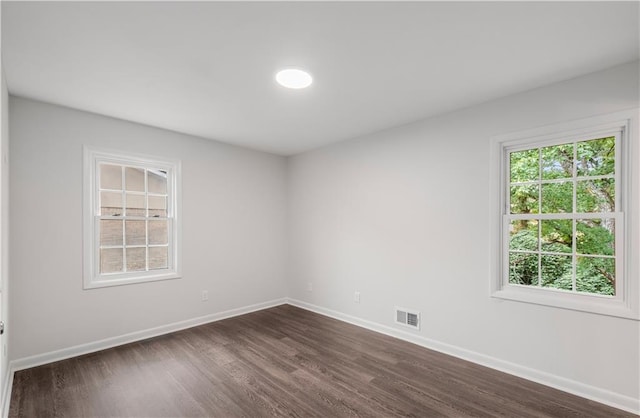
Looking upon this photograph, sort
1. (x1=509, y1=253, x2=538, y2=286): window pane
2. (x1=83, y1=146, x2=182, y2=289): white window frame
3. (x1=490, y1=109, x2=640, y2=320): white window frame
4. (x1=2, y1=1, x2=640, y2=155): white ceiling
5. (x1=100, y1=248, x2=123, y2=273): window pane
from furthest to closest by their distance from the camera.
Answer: (x1=100, y1=248, x2=123, y2=273): window pane
(x1=83, y1=146, x2=182, y2=289): white window frame
(x1=509, y1=253, x2=538, y2=286): window pane
(x1=490, y1=109, x2=640, y2=320): white window frame
(x1=2, y1=1, x2=640, y2=155): white ceiling

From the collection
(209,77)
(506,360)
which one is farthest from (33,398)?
(506,360)

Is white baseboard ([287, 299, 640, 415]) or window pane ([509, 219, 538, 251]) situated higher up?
window pane ([509, 219, 538, 251])

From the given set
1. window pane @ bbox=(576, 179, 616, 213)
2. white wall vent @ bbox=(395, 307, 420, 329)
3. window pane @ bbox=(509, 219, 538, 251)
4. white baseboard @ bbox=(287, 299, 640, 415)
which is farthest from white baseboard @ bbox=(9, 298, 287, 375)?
window pane @ bbox=(576, 179, 616, 213)

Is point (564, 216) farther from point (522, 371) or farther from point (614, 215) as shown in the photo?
point (522, 371)

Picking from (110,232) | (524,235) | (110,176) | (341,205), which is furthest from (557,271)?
(110,176)

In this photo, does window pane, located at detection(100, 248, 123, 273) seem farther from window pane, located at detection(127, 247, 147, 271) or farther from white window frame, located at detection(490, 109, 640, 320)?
white window frame, located at detection(490, 109, 640, 320)

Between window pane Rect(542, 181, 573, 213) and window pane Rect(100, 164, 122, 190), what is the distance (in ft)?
14.3

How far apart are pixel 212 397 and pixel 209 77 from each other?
250 centimetres

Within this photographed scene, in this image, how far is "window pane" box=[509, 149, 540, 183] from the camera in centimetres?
276

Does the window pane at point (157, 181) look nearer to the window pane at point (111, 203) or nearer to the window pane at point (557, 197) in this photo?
the window pane at point (111, 203)

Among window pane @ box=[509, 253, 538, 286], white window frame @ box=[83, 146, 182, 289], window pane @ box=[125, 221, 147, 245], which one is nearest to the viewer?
window pane @ box=[509, 253, 538, 286]

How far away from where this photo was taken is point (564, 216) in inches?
101

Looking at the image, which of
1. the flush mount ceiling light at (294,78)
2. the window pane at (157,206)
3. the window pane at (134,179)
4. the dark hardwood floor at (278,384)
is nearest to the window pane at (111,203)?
the window pane at (134,179)

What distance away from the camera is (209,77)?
243 cm
